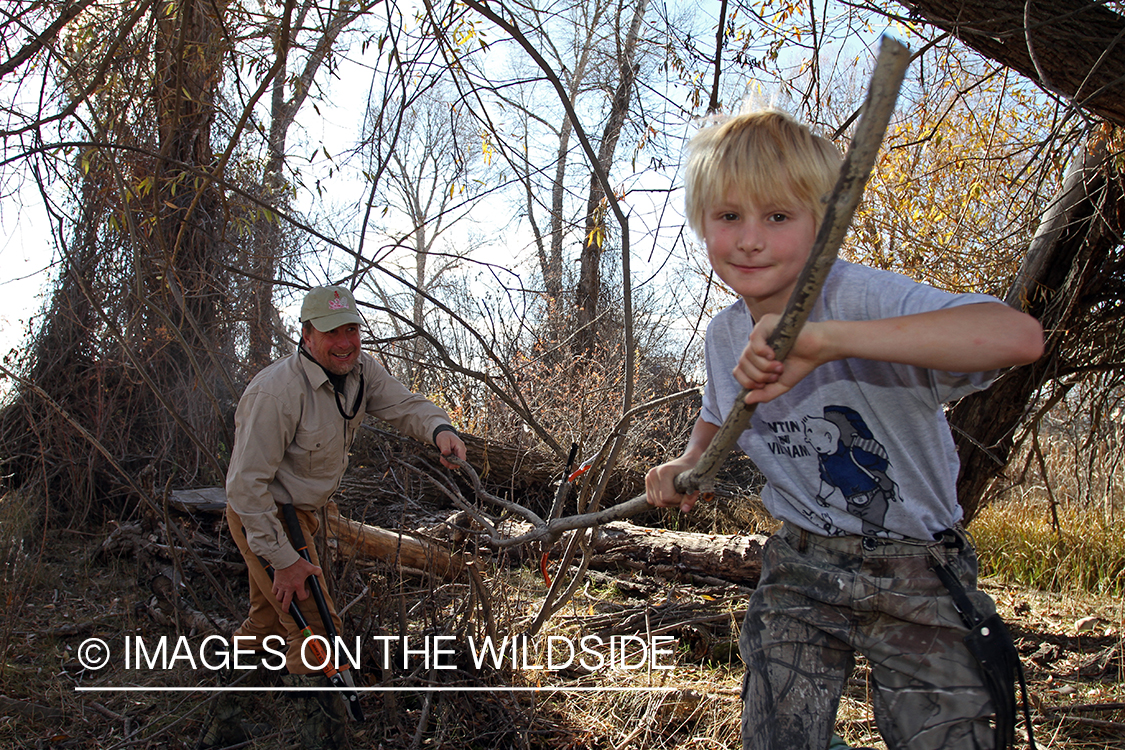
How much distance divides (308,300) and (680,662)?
105 inches

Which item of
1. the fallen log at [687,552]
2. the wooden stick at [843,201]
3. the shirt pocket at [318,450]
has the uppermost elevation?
the wooden stick at [843,201]

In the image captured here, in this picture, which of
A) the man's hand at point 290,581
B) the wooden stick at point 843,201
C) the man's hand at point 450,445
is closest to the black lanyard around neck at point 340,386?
the man's hand at point 450,445

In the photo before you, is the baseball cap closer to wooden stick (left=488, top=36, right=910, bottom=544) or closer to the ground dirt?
the ground dirt

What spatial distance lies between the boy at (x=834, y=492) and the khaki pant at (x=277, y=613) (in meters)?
2.21

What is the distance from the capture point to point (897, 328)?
1208 mm

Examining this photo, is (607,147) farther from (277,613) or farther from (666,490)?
(666,490)

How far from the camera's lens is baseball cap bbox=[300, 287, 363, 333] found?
3.23m

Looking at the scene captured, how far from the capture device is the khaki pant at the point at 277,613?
11.0 feet

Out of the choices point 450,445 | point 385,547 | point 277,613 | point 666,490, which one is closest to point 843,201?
point 666,490

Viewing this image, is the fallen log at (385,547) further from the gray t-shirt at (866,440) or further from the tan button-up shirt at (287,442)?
the gray t-shirt at (866,440)

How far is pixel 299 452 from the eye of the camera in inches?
132

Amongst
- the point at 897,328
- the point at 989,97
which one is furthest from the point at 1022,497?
the point at 897,328

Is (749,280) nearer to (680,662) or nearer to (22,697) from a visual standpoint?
(680,662)

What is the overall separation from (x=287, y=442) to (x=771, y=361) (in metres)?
2.68
